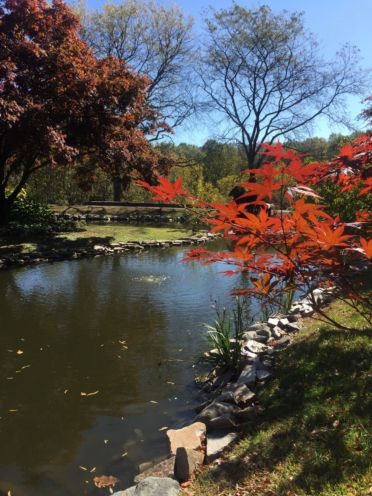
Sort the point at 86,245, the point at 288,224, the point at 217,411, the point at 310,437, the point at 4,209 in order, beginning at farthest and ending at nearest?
the point at 4,209 < the point at 86,245 < the point at 217,411 < the point at 310,437 < the point at 288,224

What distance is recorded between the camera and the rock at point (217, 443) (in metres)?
2.72

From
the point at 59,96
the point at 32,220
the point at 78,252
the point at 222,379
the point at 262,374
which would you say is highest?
the point at 59,96

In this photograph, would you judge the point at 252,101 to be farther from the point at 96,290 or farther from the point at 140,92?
the point at 96,290

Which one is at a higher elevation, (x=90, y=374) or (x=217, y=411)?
(x=217, y=411)

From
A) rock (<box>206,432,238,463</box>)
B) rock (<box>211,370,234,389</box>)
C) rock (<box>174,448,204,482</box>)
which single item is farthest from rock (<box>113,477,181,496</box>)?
rock (<box>211,370,234,389</box>)

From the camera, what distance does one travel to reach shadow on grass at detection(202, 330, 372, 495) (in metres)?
2.28

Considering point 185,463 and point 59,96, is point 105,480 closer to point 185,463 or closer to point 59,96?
point 185,463

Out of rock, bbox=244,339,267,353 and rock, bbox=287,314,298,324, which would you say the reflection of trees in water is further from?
rock, bbox=287,314,298,324

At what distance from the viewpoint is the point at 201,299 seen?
741 centimetres

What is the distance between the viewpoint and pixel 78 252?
1172 centimetres

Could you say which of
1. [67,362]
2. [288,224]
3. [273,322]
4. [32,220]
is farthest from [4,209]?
[288,224]

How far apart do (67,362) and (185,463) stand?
2.42 metres

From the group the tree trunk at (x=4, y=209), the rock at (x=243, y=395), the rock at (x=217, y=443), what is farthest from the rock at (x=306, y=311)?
the tree trunk at (x=4, y=209)

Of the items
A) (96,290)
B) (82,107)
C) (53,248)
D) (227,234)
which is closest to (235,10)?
(82,107)
